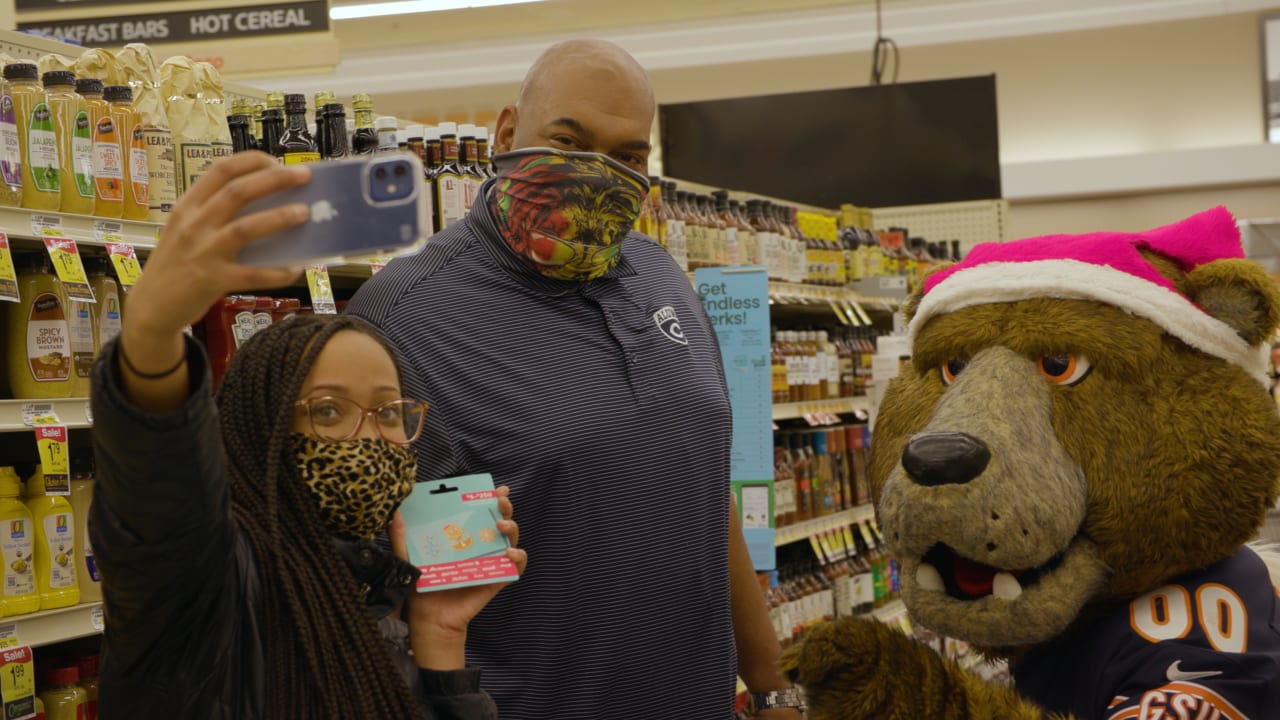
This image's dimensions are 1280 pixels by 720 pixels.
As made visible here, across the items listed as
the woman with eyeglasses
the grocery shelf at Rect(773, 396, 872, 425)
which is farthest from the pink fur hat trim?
the grocery shelf at Rect(773, 396, 872, 425)

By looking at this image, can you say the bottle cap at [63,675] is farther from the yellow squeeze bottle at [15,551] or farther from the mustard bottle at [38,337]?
the mustard bottle at [38,337]

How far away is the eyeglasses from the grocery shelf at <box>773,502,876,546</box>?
9.45 ft

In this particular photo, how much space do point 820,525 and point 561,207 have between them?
315 cm

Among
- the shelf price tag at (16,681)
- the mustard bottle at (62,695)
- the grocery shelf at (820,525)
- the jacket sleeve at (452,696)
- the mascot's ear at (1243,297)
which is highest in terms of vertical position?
the mascot's ear at (1243,297)

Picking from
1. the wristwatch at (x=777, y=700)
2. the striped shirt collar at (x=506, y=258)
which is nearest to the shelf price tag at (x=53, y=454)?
the striped shirt collar at (x=506, y=258)

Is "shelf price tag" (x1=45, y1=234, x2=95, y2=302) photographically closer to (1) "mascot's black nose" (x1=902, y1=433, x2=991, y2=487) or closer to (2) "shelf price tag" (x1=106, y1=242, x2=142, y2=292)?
(2) "shelf price tag" (x1=106, y1=242, x2=142, y2=292)

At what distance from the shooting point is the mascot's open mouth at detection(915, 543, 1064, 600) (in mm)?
1735

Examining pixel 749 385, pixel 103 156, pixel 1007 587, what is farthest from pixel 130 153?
pixel 1007 587

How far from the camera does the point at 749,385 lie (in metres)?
3.15

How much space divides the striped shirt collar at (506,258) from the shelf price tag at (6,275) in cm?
81

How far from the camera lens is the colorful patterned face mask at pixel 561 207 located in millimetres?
1890

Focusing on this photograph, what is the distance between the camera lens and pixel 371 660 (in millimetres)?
1284

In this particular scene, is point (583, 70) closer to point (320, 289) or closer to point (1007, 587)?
point (320, 289)

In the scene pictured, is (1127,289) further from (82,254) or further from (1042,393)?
(82,254)
